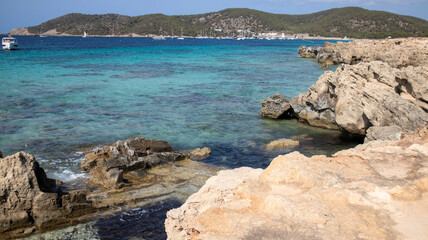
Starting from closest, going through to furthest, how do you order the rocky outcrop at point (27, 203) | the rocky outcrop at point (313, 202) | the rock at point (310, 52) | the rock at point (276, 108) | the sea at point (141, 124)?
the rocky outcrop at point (313, 202), the rocky outcrop at point (27, 203), the sea at point (141, 124), the rock at point (276, 108), the rock at point (310, 52)

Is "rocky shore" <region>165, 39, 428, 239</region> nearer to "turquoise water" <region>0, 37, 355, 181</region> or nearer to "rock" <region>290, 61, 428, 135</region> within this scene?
"rock" <region>290, 61, 428, 135</region>

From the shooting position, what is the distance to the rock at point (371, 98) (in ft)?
42.0

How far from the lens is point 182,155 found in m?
13.4

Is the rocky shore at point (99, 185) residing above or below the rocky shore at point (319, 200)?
below

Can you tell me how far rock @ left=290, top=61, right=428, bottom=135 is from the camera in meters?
12.8

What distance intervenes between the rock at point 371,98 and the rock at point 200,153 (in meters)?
6.36

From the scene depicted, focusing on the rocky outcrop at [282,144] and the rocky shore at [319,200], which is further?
the rocky outcrop at [282,144]

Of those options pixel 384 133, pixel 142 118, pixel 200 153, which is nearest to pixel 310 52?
pixel 142 118

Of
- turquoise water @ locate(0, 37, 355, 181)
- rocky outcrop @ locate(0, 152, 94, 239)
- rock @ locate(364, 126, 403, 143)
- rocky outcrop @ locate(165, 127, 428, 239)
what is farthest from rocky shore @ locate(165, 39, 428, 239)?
turquoise water @ locate(0, 37, 355, 181)

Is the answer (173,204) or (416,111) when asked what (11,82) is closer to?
(173,204)

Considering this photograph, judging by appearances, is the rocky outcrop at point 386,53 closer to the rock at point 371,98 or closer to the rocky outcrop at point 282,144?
the rock at point 371,98

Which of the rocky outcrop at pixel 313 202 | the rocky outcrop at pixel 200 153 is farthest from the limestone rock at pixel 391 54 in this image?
the rocky outcrop at pixel 313 202

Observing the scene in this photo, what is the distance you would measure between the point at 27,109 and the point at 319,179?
21.0m

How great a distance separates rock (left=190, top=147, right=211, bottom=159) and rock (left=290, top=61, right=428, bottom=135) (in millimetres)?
6362
